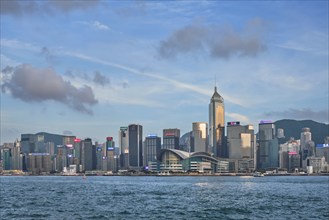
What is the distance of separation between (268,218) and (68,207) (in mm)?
35261

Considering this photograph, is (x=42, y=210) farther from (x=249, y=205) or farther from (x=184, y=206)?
(x=249, y=205)

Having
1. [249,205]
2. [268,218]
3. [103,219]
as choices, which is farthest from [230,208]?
[103,219]

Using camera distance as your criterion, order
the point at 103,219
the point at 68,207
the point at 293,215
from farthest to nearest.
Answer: the point at 68,207
the point at 293,215
the point at 103,219

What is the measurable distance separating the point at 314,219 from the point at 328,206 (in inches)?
834

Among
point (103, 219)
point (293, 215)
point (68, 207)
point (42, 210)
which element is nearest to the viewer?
point (103, 219)

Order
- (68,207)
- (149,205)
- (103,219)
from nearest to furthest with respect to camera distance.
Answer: (103,219)
(68,207)
(149,205)

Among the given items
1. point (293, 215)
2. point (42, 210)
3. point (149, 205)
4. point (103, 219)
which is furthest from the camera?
point (149, 205)

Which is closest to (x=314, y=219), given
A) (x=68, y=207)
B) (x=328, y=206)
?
(x=328, y=206)

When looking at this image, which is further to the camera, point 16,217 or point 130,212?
point 130,212

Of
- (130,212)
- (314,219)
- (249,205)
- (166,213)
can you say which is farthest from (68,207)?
(314,219)

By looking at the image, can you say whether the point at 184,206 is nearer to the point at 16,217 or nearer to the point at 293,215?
the point at 293,215

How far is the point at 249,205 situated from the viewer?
93312 millimetres

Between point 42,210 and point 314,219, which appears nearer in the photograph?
point 314,219

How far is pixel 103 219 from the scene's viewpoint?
69.7 meters
